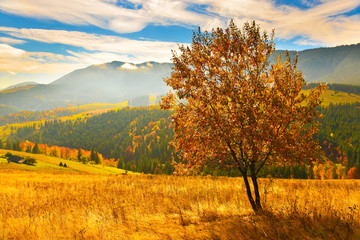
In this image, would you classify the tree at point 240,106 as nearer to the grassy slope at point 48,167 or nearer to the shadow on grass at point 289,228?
the shadow on grass at point 289,228

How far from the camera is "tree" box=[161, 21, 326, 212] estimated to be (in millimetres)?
8203

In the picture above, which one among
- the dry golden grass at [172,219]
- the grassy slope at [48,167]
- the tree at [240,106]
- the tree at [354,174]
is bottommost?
the tree at [354,174]

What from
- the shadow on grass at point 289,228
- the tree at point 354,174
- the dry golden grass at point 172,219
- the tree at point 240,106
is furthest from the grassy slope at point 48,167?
the tree at point 354,174

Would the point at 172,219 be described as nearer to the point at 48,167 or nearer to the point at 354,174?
the point at 48,167

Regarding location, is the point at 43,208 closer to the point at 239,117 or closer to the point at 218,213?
the point at 218,213

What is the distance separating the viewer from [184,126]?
8969mm

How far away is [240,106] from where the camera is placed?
8445 mm

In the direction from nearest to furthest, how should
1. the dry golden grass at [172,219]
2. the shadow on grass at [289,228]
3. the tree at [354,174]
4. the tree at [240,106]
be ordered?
1. the shadow on grass at [289,228]
2. the dry golden grass at [172,219]
3. the tree at [240,106]
4. the tree at [354,174]

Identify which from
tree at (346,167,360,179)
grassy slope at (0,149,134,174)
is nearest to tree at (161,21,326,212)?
grassy slope at (0,149,134,174)

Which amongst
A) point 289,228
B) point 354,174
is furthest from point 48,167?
point 354,174

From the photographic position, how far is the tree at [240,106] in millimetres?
8203

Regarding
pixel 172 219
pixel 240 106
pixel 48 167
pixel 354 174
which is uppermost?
pixel 240 106

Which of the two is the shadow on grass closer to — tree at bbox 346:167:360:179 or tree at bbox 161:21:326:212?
tree at bbox 161:21:326:212

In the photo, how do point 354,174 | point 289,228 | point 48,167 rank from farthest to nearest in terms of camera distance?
point 354,174, point 48,167, point 289,228
